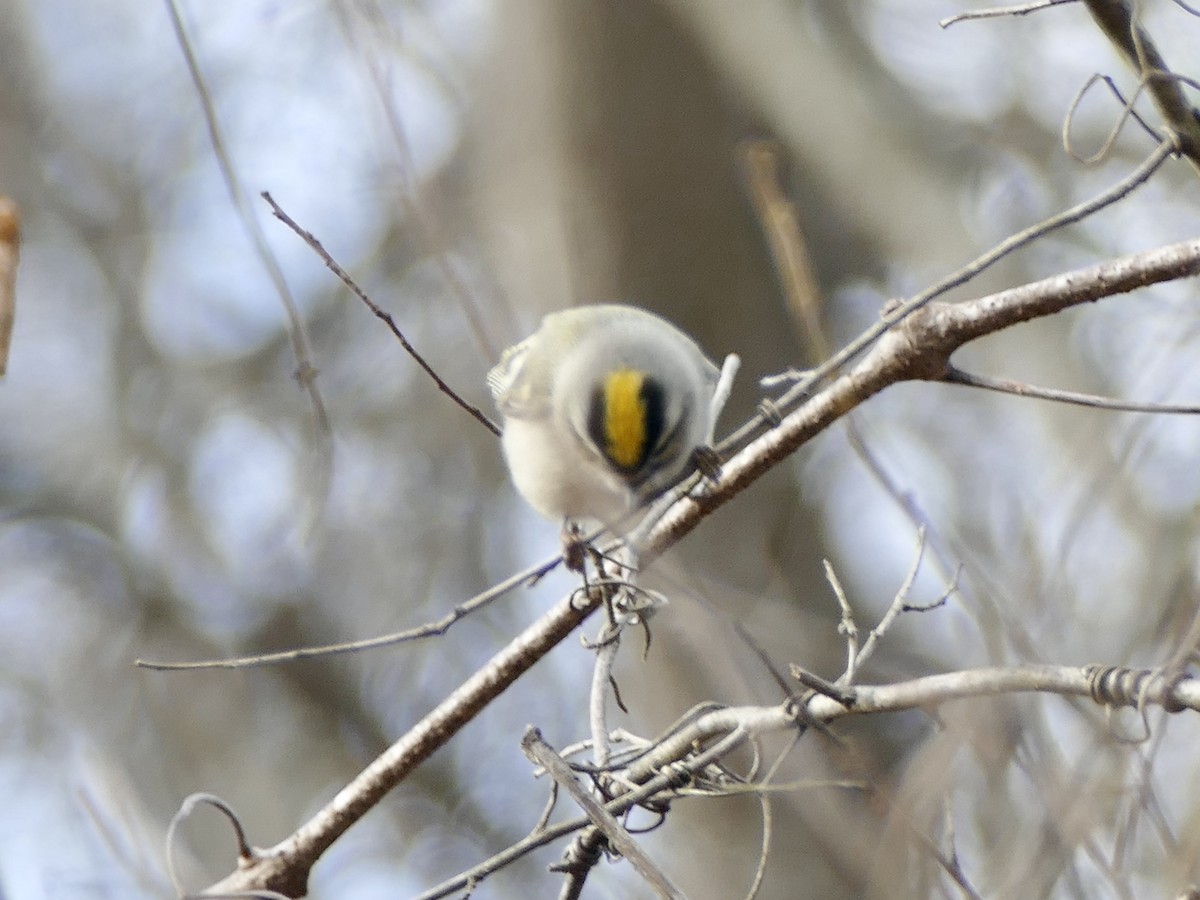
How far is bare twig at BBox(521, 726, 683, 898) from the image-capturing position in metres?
1.38

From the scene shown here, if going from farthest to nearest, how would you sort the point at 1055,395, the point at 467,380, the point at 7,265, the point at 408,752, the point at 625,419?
1. the point at 467,380
2. the point at 625,419
3. the point at 408,752
4. the point at 1055,395
5. the point at 7,265

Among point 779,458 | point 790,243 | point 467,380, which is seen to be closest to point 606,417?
point 779,458

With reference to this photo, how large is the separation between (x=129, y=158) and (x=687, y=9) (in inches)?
152

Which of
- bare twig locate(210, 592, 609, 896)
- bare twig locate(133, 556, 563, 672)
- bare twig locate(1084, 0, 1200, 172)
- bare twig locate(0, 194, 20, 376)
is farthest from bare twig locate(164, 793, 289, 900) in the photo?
bare twig locate(1084, 0, 1200, 172)

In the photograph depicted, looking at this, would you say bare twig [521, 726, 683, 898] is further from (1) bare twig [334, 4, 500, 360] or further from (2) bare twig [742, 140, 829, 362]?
(2) bare twig [742, 140, 829, 362]

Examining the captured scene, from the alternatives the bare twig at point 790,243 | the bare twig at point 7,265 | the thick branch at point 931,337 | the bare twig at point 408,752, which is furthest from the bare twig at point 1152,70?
the bare twig at point 7,265

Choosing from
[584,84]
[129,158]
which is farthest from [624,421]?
[129,158]

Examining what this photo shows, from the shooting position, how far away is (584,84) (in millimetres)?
6098

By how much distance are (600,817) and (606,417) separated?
3.44ft

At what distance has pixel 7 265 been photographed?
4.71 ft

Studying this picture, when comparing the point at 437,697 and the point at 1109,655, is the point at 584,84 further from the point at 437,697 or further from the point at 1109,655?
the point at 1109,655

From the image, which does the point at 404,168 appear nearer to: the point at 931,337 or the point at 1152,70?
the point at 931,337

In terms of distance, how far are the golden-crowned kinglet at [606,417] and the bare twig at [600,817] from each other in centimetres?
68

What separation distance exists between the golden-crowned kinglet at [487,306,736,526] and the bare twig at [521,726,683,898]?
0.68 meters
